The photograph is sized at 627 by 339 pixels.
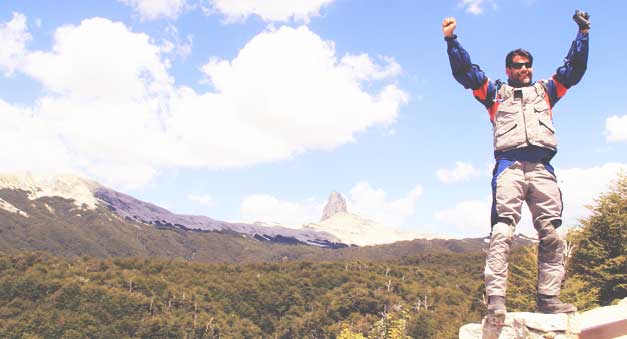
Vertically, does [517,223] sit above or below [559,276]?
above

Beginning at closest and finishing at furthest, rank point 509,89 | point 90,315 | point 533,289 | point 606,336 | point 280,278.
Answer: point 606,336 < point 509,89 < point 533,289 < point 90,315 < point 280,278

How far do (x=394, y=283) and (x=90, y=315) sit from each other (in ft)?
239

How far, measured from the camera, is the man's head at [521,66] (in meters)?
5.52

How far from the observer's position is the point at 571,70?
535cm

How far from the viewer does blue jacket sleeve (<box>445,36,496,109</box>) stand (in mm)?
5438

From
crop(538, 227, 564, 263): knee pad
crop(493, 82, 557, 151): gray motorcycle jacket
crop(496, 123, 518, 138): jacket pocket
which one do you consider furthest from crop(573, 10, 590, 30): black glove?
crop(538, 227, 564, 263): knee pad

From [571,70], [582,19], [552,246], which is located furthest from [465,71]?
[552,246]

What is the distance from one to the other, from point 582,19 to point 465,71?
1346 mm

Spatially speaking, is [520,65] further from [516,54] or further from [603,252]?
[603,252]

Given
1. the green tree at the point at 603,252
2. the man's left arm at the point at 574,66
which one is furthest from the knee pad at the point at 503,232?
the green tree at the point at 603,252

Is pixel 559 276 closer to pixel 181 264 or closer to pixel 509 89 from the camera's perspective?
pixel 509 89

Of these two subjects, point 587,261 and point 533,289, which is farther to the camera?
point 533,289

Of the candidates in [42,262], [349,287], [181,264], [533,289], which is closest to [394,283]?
[349,287]

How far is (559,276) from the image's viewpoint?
16.6 ft
